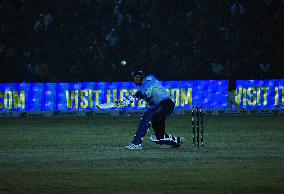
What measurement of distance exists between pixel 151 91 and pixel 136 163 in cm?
354

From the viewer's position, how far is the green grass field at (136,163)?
11484mm

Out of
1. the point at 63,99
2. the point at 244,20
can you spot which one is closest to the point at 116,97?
the point at 63,99

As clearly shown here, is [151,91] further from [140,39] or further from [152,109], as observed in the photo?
[140,39]

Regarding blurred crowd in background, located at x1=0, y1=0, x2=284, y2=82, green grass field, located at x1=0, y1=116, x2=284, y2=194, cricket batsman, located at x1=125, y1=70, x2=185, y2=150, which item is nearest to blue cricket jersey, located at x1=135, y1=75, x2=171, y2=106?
cricket batsman, located at x1=125, y1=70, x2=185, y2=150

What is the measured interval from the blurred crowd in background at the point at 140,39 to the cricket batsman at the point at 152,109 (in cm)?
1997

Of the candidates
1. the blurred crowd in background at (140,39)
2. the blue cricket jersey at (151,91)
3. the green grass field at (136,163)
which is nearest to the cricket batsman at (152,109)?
the blue cricket jersey at (151,91)

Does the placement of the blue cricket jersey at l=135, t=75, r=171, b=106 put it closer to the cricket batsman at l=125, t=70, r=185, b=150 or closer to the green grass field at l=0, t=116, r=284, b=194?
the cricket batsman at l=125, t=70, r=185, b=150

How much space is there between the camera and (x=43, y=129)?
2605 centimetres

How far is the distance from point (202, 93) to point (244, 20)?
524 cm

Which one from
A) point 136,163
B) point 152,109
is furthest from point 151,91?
point 136,163

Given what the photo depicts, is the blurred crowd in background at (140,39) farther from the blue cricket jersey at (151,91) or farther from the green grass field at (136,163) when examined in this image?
the blue cricket jersey at (151,91)

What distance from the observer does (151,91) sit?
1794cm

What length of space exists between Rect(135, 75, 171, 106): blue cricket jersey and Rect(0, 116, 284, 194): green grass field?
1.20 metres

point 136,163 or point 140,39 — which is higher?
point 140,39
